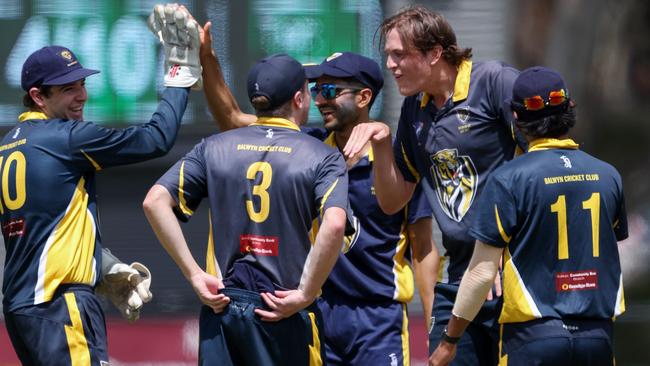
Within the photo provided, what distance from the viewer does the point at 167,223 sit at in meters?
5.18

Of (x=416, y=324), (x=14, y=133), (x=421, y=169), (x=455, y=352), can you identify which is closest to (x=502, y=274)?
(x=455, y=352)

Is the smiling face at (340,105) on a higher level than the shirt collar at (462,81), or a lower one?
lower

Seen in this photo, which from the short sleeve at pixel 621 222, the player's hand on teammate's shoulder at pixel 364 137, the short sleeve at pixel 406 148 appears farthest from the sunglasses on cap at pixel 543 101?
the short sleeve at pixel 406 148

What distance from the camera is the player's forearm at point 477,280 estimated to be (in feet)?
16.2

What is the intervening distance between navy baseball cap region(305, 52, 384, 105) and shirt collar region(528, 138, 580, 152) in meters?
1.33

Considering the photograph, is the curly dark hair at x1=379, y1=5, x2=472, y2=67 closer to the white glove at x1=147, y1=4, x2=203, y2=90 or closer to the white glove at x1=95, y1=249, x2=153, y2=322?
the white glove at x1=147, y1=4, x2=203, y2=90

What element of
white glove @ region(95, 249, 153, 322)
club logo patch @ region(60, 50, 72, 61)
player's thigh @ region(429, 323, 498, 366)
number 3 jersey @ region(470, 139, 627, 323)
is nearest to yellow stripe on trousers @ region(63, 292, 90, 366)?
Answer: white glove @ region(95, 249, 153, 322)

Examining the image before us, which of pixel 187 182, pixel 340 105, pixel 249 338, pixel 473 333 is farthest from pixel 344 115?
pixel 249 338

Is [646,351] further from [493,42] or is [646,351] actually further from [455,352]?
[455,352]

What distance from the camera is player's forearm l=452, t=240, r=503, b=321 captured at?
494cm

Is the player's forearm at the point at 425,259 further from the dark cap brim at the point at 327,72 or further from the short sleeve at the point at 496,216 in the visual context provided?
the short sleeve at the point at 496,216

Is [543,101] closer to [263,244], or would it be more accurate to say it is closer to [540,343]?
[540,343]

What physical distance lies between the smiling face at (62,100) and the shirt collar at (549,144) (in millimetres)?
2041

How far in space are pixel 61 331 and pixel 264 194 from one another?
3.61 ft
